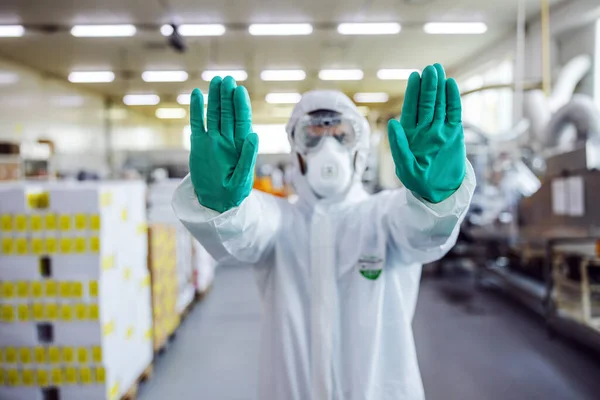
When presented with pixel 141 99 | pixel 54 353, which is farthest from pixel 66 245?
pixel 141 99

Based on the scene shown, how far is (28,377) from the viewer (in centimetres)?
238

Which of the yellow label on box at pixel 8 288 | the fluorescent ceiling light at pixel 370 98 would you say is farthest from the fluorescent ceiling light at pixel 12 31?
the fluorescent ceiling light at pixel 370 98

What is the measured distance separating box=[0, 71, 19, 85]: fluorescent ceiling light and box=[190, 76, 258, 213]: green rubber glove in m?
8.27

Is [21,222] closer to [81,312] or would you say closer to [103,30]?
[81,312]

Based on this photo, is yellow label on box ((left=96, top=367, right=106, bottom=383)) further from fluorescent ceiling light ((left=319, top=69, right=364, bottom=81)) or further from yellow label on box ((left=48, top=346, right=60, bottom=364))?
fluorescent ceiling light ((left=319, top=69, right=364, bottom=81))

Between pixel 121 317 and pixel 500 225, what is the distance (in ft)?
15.2

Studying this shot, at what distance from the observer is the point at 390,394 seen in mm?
1190

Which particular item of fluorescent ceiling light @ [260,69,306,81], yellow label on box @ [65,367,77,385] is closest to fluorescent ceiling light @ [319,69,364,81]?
fluorescent ceiling light @ [260,69,306,81]

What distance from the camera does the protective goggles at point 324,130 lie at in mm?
1297

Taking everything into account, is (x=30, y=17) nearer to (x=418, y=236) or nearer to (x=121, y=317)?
(x=121, y=317)

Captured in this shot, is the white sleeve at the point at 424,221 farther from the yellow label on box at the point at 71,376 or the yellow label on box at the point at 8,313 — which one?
the yellow label on box at the point at 8,313

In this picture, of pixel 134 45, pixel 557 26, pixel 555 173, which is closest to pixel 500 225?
pixel 555 173

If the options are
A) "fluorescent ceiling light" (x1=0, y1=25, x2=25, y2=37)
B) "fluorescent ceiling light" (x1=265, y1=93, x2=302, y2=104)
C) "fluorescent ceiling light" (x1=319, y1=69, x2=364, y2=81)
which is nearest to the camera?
"fluorescent ceiling light" (x1=265, y1=93, x2=302, y2=104)

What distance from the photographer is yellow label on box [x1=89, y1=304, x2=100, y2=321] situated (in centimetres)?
234
